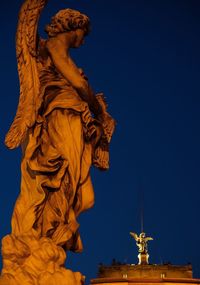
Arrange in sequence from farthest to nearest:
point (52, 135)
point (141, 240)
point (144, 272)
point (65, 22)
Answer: point (141, 240), point (144, 272), point (65, 22), point (52, 135)

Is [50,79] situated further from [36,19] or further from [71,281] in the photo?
[71,281]

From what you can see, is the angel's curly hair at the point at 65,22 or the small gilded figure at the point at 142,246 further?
the small gilded figure at the point at 142,246

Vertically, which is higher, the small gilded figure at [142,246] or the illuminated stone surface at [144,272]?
the small gilded figure at [142,246]

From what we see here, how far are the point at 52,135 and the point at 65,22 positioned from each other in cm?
→ 122

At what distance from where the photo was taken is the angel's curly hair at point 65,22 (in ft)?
20.5

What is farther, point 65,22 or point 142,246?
point 142,246

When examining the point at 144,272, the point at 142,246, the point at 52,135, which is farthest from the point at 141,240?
the point at 52,135

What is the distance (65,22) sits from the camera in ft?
20.5

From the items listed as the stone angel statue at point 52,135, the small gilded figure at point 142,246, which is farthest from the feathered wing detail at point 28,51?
the small gilded figure at point 142,246

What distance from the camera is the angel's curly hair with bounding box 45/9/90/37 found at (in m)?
6.25

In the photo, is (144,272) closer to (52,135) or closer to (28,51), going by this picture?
(52,135)

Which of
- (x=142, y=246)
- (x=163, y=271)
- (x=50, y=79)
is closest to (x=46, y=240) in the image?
(x=50, y=79)

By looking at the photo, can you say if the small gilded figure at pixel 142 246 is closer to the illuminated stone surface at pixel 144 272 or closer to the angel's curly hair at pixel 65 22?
the illuminated stone surface at pixel 144 272

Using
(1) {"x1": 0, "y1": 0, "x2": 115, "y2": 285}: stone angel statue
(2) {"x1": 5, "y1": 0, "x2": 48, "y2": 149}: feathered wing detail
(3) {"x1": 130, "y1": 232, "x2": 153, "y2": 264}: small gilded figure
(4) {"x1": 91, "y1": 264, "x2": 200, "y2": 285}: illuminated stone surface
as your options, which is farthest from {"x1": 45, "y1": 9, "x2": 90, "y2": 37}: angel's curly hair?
(3) {"x1": 130, "y1": 232, "x2": 153, "y2": 264}: small gilded figure
